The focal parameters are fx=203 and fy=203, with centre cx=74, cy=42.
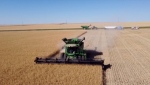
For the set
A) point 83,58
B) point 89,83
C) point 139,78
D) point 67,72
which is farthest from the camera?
point 83,58

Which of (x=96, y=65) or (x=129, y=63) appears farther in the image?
(x=129, y=63)

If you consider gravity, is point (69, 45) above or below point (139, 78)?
above

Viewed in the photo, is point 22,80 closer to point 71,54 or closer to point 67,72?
point 67,72

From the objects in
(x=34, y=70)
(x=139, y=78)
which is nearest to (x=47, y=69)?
(x=34, y=70)

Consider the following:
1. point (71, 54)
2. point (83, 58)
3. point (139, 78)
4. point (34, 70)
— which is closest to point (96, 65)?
point (83, 58)

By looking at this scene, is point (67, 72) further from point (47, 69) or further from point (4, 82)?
point (4, 82)

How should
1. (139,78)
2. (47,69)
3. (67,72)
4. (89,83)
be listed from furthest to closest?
(47,69) < (67,72) < (139,78) < (89,83)

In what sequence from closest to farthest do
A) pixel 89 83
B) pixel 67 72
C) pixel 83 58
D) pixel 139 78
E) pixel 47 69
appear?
pixel 89 83
pixel 139 78
pixel 67 72
pixel 47 69
pixel 83 58

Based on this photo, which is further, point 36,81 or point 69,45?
point 69,45

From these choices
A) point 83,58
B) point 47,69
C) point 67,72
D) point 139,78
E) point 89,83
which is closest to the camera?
point 89,83
